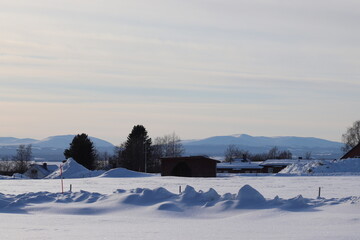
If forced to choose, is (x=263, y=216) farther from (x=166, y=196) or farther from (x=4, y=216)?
(x=4, y=216)

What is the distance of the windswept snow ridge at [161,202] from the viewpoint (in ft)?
84.2

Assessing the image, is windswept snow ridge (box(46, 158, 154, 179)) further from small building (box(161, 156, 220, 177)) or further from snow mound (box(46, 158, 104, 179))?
small building (box(161, 156, 220, 177))

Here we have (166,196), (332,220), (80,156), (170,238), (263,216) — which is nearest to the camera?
(170,238)

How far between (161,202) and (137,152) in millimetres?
86642

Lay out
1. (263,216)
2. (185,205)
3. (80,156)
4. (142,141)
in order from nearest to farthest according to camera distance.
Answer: (263,216), (185,205), (80,156), (142,141)

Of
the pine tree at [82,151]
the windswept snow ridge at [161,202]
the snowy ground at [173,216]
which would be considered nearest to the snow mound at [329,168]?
the pine tree at [82,151]

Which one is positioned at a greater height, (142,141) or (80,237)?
A: (142,141)

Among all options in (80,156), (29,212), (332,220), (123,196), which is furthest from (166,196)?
(80,156)

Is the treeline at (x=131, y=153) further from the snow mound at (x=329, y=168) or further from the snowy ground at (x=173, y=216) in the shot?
the snowy ground at (x=173, y=216)

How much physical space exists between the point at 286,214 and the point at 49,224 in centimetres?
820

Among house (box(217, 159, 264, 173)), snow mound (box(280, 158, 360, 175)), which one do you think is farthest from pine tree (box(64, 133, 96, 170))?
snow mound (box(280, 158, 360, 175))

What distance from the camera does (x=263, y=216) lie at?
2342 centimetres

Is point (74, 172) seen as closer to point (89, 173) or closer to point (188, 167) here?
point (89, 173)

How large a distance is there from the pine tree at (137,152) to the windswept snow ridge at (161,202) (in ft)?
266
